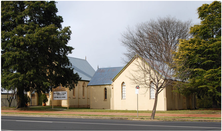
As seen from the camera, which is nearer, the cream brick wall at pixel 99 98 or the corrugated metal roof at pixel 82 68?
the cream brick wall at pixel 99 98

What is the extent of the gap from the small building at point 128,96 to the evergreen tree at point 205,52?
4.64 meters

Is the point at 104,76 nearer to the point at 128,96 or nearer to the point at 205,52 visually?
the point at 128,96

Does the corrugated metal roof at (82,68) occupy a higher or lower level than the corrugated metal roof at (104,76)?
higher

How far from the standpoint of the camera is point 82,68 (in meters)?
52.7

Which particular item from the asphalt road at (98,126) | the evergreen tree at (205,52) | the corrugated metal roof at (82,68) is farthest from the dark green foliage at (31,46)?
the asphalt road at (98,126)

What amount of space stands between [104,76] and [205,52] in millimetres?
19360

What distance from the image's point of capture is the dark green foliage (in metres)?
30.1

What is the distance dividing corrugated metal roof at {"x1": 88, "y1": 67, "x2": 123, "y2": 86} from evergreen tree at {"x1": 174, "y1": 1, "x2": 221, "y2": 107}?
15393 mm

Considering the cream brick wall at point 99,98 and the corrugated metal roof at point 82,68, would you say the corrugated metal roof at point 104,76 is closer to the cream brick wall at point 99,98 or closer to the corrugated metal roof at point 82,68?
the cream brick wall at point 99,98

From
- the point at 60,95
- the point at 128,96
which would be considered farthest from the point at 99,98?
the point at 128,96

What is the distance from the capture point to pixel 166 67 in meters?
20.9

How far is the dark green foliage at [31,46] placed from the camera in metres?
30.1

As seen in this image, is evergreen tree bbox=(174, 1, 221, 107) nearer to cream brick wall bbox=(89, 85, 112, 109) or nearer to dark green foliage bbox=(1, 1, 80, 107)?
cream brick wall bbox=(89, 85, 112, 109)

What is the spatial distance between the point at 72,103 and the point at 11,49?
739 inches
